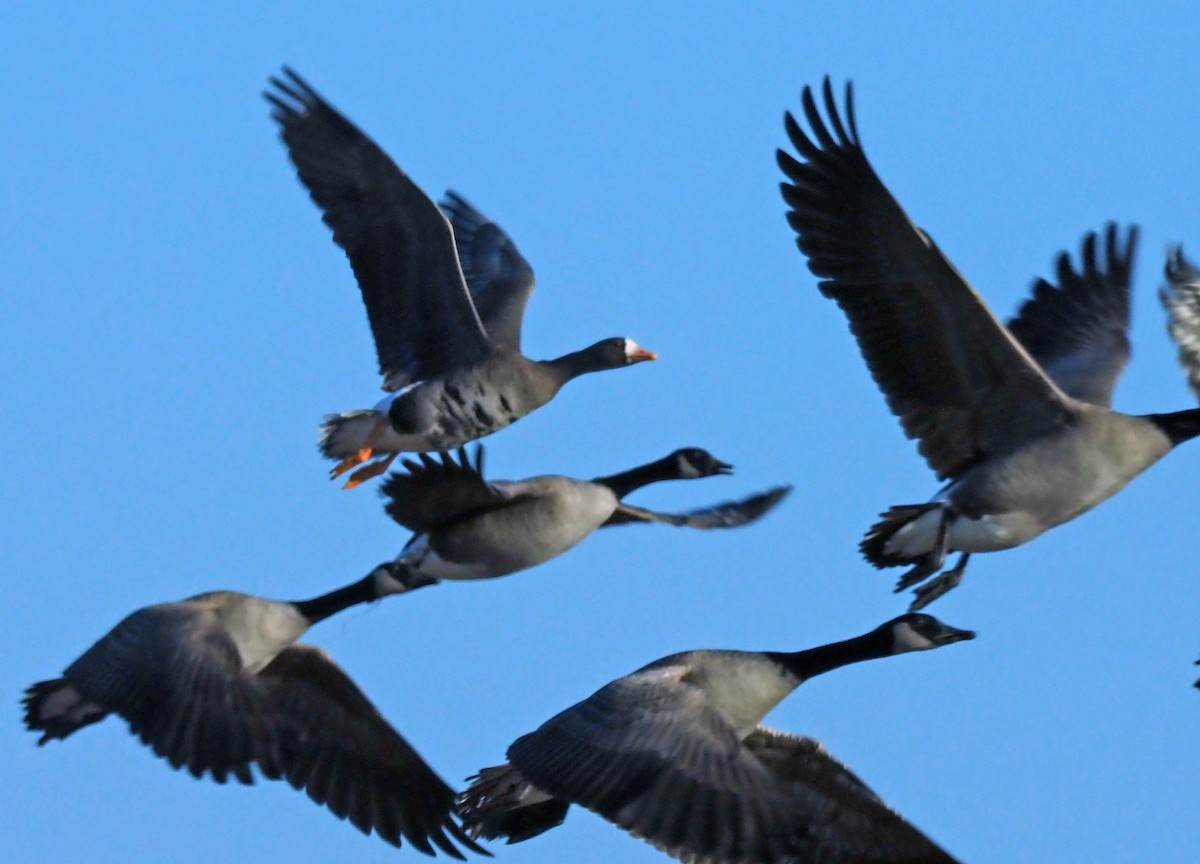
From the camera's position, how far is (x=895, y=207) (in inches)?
513

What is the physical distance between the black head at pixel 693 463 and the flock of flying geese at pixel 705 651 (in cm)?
34

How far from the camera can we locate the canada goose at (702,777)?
11453 millimetres

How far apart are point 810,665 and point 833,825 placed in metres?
0.92

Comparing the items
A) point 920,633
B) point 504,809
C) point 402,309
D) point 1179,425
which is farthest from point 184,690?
point 1179,425

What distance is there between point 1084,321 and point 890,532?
3.12 metres

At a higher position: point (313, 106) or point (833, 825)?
point (313, 106)

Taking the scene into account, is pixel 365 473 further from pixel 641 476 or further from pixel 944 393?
pixel 944 393

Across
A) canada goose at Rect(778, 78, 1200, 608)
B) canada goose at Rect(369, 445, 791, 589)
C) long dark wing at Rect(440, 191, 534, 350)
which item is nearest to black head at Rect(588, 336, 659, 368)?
long dark wing at Rect(440, 191, 534, 350)

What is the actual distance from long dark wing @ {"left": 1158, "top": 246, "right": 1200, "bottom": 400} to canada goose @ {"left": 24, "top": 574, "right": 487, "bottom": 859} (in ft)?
17.0

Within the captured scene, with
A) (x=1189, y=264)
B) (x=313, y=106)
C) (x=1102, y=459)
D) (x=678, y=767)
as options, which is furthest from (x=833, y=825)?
(x=313, y=106)

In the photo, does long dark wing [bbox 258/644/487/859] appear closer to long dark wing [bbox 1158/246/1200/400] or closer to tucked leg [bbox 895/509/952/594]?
tucked leg [bbox 895/509/952/594]

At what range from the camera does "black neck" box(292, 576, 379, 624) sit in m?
14.2

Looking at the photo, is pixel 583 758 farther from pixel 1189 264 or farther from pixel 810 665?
pixel 1189 264

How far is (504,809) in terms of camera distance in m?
13.5
